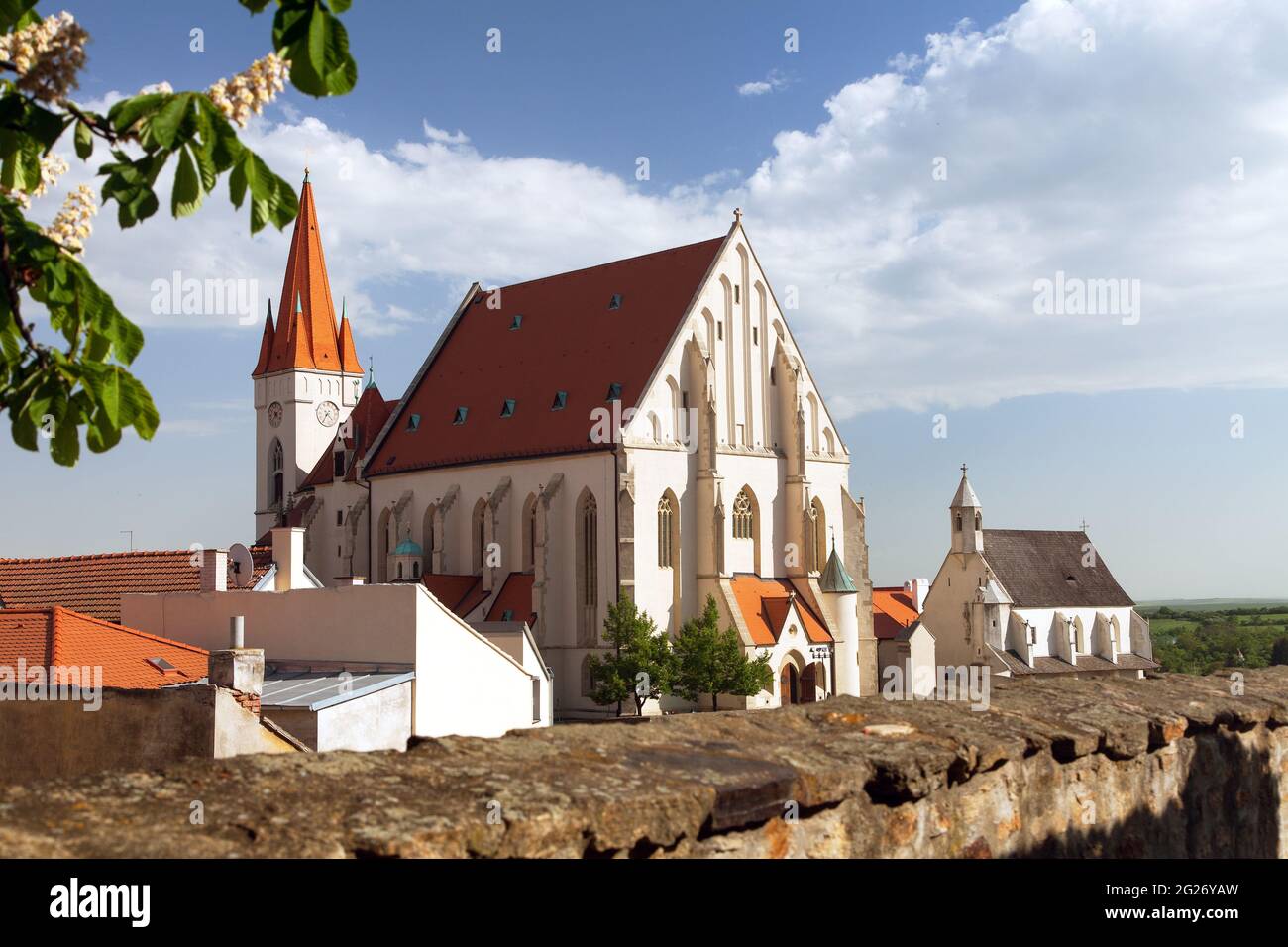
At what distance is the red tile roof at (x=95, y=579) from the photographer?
31.6 metres

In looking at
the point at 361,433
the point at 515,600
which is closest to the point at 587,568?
the point at 515,600

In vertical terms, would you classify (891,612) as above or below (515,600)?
below

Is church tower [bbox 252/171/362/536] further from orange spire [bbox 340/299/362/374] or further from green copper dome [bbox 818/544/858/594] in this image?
green copper dome [bbox 818/544/858/594]

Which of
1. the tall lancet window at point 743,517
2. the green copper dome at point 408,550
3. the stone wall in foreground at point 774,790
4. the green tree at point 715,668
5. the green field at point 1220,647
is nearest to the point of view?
the stone wall in foreground at point 774,790

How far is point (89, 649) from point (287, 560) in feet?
43.2

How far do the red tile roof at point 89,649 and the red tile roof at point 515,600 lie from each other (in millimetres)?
26632

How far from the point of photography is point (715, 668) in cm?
4634

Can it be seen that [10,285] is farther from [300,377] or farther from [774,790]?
[300,377]

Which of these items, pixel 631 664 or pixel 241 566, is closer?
pixel 241 566

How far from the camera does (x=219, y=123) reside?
357cm

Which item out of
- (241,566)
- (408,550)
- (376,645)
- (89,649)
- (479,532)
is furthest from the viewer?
(408,550)

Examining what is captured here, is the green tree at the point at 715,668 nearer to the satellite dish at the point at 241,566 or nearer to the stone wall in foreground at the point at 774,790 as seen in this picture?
the satellite dish at the point at 241,566

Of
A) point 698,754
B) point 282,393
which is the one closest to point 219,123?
point 698,754

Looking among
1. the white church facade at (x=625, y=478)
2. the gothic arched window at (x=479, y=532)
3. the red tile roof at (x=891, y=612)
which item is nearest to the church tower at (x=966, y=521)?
the red tile roof at (x=891, y=612)
